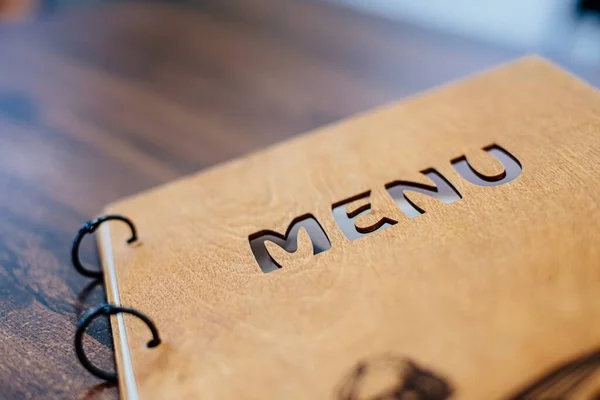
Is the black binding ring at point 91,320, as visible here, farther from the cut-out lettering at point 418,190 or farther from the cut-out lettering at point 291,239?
the cut-out lettering at point 418,190

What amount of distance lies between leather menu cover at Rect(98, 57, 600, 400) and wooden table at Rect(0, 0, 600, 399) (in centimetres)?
9

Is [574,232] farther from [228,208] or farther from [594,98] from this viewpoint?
[228,208]

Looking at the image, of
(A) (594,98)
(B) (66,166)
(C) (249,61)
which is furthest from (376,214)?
(C) (249,61)

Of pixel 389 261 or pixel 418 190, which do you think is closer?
pixel 389 261

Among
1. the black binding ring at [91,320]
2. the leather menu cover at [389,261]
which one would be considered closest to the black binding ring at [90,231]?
the leather menu cover at [389,261]

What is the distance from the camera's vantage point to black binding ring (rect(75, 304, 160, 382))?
528mm

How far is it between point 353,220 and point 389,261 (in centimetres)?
9

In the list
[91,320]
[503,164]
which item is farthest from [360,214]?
[91,320]

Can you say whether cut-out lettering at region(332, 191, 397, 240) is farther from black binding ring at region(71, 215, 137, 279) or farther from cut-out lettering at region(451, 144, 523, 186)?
black binding ring at region(71, 215, 137, 279)

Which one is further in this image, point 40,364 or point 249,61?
point 249,61

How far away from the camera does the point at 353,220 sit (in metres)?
0.65

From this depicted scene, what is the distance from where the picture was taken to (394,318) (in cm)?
52

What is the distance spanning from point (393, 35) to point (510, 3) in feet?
3.24

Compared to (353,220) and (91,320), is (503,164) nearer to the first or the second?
(353,220)
